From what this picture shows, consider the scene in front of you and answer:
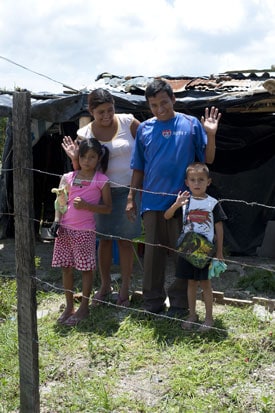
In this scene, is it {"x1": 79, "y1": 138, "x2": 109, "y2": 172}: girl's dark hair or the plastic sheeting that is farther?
the plastic sheeting

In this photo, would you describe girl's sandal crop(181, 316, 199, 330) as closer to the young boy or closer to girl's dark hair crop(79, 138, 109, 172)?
the young boy

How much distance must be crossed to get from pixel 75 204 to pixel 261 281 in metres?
2.37

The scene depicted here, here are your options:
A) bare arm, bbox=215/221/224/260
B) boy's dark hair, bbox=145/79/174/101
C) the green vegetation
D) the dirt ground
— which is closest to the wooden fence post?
boy's dark hair, bbox=145/79/174/101

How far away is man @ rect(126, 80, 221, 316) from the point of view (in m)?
4.18

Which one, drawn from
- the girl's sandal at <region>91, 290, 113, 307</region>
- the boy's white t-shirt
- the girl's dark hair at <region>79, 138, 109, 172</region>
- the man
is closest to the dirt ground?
the girl's sandal at <region>91, 290, 113, 307</region>

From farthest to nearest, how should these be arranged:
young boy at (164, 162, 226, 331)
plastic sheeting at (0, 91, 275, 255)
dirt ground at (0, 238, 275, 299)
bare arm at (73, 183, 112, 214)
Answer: plastic sheeting at (0, 91, 275, 255), dirt ground at (0, 238, 275, 299), bare arm at (73, 183, 112, 214), young boy at (164, 162, 226, 331)

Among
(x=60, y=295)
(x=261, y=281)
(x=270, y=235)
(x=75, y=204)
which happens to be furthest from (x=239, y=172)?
(x=75, y=204)

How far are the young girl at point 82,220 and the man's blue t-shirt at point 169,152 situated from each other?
40 centimetres

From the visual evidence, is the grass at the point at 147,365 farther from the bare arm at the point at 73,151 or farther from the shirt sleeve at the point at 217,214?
the bare arm at the point at 73,151

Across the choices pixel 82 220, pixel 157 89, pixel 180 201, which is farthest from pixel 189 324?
pixel 157 89

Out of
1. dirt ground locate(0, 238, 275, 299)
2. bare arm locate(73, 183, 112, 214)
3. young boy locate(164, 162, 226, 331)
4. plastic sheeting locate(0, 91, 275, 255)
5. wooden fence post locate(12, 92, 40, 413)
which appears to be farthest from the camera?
plastic sheeting locate(0, 91, 275, 255)

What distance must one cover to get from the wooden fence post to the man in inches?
47.5

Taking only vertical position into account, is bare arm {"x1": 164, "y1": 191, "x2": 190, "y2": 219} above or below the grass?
above

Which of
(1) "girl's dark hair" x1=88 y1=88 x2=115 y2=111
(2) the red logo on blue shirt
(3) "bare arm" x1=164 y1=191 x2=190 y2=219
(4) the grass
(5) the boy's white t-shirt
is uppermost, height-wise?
(1) "girl's dark hair" x1=88 y1=88 x2=115 y2=111
